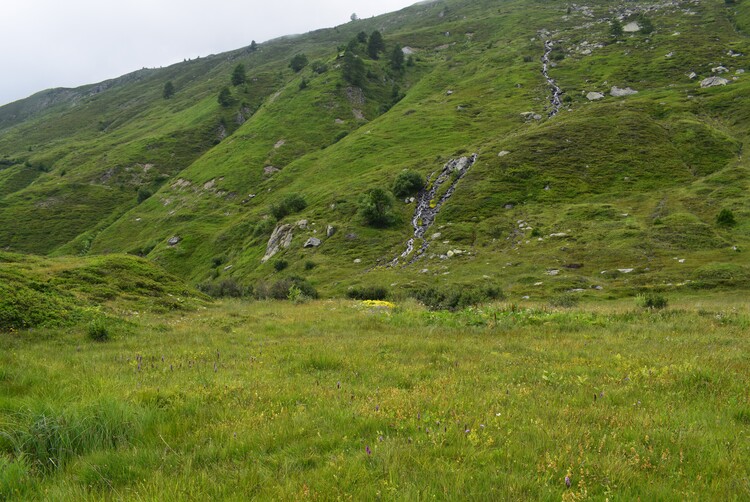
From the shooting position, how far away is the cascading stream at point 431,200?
54.0 meters

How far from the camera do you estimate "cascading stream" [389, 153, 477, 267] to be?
5404 cm

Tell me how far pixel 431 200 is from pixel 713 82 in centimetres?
7260

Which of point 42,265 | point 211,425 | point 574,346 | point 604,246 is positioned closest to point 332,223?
point 604,246

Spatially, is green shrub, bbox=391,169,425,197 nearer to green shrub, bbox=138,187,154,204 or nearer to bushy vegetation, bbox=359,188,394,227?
bushy vegetation, bbox=359,188,394,227

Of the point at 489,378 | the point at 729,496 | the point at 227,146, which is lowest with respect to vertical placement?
the point at 489,378

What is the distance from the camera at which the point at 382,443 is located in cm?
443

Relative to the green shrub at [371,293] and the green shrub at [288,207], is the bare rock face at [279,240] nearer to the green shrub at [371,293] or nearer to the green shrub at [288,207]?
the green shrub at [288,207]

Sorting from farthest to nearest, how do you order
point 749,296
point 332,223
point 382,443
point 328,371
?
point 332,223, point 749,296, point 328,371, point 382,443

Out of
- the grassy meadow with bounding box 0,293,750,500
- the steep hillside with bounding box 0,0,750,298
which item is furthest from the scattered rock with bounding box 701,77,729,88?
the grassy meadow with bounding box 0,293,750,500

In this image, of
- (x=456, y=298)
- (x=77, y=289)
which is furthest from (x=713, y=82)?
(x=77, y=289)

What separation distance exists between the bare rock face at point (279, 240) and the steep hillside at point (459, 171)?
41cm

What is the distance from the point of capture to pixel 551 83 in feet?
366

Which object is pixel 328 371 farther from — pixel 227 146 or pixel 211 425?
pixel 227 146

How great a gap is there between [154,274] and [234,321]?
10777 millimetres
